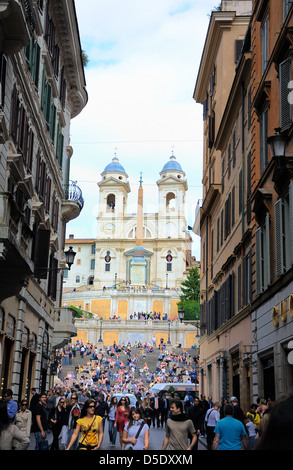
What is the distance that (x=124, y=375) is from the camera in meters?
62.3

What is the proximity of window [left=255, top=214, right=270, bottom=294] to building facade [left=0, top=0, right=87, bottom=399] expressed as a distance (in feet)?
20.5

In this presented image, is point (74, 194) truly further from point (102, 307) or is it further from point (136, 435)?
point (102, 307)

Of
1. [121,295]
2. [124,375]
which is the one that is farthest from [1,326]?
[121,295]

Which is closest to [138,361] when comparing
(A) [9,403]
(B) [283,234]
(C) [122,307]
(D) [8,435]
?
(C) [122,307]

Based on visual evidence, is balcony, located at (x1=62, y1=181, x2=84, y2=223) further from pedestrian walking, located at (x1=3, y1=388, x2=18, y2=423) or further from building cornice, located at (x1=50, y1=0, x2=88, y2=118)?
pedestrian walking, located at (x1=3, y1=388, x2=18, y2=423)

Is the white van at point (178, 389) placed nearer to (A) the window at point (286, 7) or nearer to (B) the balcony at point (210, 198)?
(B) the balcony at point (210, 198)

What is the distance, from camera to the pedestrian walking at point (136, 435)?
414 inches

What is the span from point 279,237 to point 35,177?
10.4 m

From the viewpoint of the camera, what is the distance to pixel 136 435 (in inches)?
420

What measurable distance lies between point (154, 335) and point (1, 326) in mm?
72956

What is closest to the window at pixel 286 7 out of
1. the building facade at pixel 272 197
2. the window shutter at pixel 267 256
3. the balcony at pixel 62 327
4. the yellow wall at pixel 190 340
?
the building facade at pixel 272 197
